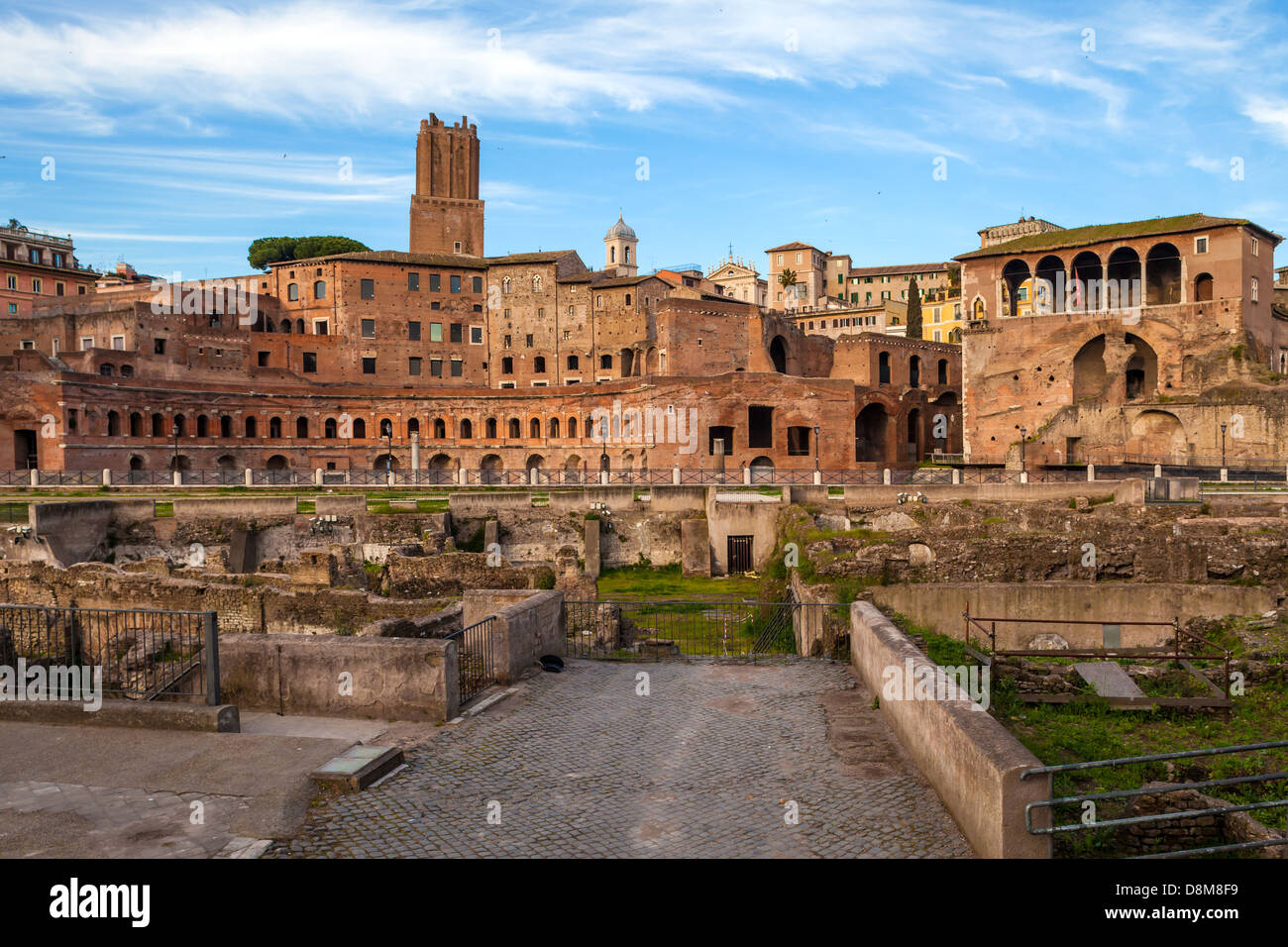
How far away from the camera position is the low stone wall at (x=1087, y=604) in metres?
15.1

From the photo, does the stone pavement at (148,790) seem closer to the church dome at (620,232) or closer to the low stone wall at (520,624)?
the low stone wall at (520,624)

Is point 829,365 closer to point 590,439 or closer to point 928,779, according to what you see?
point 590,439

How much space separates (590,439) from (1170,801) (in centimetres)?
5540

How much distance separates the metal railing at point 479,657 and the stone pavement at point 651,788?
565 mm

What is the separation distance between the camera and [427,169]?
261ft

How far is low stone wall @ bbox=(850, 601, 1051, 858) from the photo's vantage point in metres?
5.77

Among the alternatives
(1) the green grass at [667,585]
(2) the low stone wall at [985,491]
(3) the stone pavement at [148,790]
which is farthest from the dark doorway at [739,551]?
(3) the stone pavement at [148,790]

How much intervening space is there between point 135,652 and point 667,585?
758 inches

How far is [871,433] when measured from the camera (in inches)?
2360

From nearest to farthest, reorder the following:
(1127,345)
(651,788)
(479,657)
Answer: (651,788)
(479,657)
(1127,345)

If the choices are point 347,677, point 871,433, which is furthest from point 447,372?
point 347,677

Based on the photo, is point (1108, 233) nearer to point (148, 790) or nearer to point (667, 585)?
point (667, 585)
